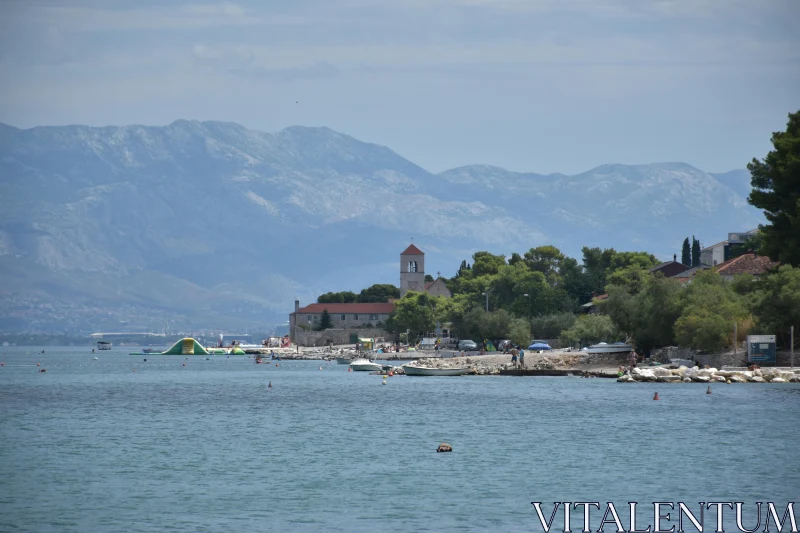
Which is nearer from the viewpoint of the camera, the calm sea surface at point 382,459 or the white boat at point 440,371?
the calm sea surface at point 382,459

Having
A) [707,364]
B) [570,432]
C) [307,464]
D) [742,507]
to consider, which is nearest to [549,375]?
[707,364]

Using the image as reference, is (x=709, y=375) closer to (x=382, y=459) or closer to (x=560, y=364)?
(x=560, y=364)

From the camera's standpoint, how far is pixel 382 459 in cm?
3697

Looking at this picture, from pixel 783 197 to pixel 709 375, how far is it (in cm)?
1183

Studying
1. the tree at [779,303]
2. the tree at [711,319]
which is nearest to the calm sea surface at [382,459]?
the tree at [779,303]

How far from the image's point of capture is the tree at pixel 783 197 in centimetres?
7062

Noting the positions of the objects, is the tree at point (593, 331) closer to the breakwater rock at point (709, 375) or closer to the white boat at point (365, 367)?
the white boat at point (365, 367)

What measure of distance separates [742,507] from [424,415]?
2742 cm

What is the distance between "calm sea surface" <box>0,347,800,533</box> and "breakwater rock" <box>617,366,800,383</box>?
10.3 ft

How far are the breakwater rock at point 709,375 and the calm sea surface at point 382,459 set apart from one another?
3135 millimetres

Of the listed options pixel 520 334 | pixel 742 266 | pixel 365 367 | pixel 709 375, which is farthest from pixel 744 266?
pixel 365 367

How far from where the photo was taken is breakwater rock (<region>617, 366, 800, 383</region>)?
224 ft

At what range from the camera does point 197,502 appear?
28.7 m

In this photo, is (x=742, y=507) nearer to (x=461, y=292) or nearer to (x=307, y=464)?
(x=307, y=464)
